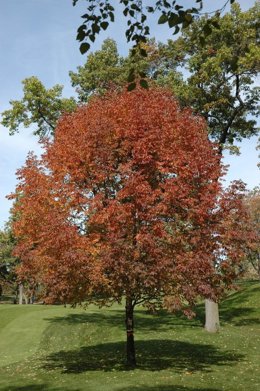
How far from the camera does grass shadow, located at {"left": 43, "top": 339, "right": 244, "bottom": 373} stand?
18500 millimetres

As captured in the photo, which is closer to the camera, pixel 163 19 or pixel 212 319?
pixel 163 19

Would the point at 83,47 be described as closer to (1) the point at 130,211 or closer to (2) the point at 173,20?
(2) the point at 173,20

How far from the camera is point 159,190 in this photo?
15281 mm

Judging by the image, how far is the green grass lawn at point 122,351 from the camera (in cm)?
1566

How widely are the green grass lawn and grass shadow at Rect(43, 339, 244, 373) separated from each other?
4 cm

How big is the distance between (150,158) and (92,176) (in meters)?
2.26

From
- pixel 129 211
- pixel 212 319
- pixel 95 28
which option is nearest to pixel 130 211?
pixel 129 211

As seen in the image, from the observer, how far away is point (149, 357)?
67.5ft

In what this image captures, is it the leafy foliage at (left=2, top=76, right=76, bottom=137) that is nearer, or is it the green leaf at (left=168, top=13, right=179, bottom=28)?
the green leaf at (left=168, top=13, right=179, bottom=28)

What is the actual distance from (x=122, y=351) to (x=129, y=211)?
10.6m

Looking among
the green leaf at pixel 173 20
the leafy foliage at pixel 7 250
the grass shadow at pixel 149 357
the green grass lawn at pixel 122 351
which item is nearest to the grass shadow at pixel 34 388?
the green grass lawn at pixel 122 351

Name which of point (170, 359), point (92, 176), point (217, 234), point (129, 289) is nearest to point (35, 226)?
point (92, 176)

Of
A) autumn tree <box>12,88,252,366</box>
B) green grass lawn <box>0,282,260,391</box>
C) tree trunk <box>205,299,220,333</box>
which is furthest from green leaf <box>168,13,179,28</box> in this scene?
tree trunk <box>205,299,220,333</box>

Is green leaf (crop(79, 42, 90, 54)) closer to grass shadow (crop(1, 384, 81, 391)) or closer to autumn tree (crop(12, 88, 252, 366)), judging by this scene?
autumn tree (crop(12, 88, 252, 366))
